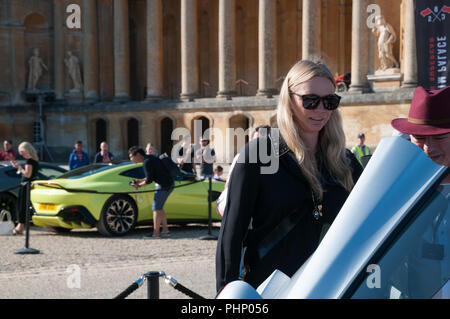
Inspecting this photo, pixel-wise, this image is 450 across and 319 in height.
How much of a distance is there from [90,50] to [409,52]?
1934 centimetres

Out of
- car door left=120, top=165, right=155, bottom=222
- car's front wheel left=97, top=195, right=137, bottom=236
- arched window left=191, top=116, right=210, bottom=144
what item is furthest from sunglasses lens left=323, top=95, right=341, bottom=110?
arched window left=191, top=116, right=210, bottom=144

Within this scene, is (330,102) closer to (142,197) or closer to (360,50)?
(142,197)

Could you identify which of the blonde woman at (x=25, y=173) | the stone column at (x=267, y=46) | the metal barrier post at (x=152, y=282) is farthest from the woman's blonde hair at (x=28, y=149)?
the stone column at (x=267, y=46)

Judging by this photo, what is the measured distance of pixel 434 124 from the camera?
313 cm

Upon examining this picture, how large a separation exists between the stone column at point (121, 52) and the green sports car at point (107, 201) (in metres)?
23.7

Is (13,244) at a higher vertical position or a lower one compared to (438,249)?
lower

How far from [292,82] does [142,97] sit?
40209 millimetres

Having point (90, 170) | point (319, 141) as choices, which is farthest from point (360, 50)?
point (319, 141)

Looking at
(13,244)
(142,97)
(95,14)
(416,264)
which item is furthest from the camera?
(142,97)

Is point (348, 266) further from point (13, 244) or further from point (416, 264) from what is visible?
point (13, 244)

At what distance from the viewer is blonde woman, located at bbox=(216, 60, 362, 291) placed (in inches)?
122

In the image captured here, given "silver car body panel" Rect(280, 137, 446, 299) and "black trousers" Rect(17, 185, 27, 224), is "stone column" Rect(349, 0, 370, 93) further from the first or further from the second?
"silver car body panel" Rect(280, 137, 446, 299)
